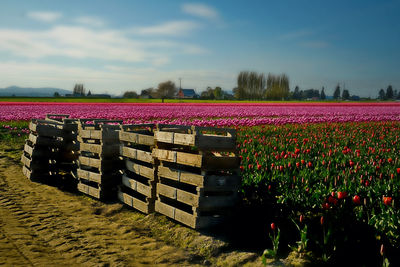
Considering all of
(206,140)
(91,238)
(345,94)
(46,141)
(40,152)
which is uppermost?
(345,94)

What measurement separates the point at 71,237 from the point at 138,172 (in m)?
1.66

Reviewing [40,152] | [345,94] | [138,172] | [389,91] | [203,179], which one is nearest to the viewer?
[203,179]

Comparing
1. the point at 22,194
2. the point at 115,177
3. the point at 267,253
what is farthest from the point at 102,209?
the point at 267,253

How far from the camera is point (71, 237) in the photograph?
4.79 m

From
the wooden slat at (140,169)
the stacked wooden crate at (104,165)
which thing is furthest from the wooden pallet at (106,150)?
the wooden slat at (140,169)

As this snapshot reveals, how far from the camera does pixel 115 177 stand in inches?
274

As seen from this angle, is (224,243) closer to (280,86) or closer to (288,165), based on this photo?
(288,165)

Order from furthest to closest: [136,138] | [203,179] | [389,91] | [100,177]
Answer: [389,91]
[100,177]
[136,138]
[203,179]

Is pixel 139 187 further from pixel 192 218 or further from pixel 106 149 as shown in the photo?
pixel 192 218

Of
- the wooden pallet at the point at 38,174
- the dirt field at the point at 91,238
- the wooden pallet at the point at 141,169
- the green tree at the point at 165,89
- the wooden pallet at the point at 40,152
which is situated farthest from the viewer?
the green tree at the point at 165,89

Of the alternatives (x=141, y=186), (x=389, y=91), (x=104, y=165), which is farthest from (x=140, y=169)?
(x=389, y=91)

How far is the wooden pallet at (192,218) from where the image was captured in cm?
A: 476

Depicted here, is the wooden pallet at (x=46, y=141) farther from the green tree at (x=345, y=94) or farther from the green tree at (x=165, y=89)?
the green tree at (x=345, y=94)

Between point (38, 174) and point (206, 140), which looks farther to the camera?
point (38, 174)
